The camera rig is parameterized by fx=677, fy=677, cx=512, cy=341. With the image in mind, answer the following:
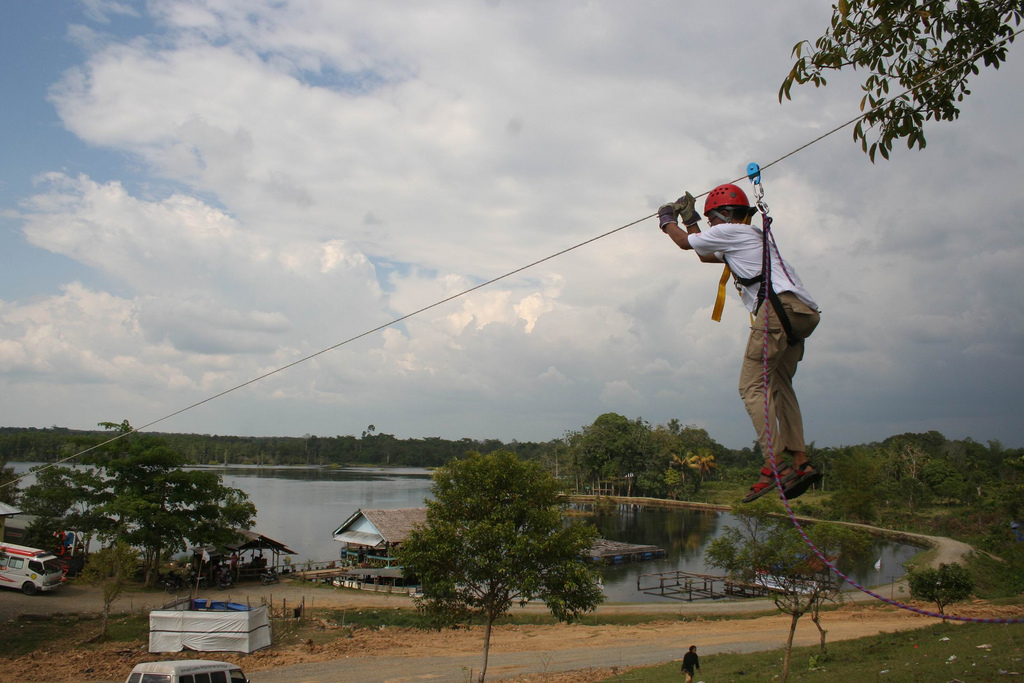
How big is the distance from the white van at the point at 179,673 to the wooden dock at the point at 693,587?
26698mm

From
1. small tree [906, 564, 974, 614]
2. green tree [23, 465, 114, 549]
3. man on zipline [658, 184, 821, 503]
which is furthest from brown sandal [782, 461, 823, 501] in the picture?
green tree [23, 465, 114, 549]

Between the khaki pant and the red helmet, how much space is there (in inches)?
31.8

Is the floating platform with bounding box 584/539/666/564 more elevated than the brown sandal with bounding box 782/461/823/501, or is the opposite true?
the brown sandal with bounding box 782/461/823/501

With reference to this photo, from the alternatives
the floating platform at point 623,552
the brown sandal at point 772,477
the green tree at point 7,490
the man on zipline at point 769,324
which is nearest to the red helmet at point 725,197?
the man on zipline at point 769,324

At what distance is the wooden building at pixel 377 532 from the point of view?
123 feet

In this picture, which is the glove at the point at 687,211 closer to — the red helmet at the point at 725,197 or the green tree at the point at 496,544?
the red helmet at the point at 725,197

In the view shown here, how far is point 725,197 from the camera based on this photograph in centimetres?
473

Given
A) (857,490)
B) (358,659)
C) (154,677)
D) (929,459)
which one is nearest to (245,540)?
(358,659)

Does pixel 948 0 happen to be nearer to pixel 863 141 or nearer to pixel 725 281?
pixel 863 141

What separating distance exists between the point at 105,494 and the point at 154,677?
17.1 meters

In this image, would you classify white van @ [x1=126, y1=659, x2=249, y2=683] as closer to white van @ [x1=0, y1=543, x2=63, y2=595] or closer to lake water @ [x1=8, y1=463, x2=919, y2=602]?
lake water @ [x1=8, y1=463, x2=919, y2=602]

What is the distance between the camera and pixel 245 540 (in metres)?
32.0

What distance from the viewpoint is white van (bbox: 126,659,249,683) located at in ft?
42.6

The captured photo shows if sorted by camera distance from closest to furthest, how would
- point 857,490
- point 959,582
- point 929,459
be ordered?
point 959,582
point 857,490
point 929,459
